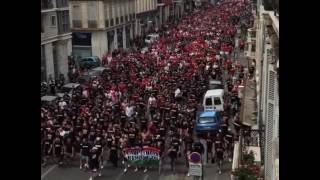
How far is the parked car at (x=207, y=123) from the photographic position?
27131 millimetres

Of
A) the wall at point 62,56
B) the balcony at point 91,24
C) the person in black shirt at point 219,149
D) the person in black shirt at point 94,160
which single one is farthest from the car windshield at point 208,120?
the balcony at point 91,24

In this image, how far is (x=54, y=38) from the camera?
45.1m

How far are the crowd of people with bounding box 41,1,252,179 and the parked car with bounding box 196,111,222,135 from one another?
457 mm

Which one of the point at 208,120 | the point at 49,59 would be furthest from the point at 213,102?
the point at 49,59

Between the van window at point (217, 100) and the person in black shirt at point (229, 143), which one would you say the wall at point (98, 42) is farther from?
the person in black shirt at point (229, 143)

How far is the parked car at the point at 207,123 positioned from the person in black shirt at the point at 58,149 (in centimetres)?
650

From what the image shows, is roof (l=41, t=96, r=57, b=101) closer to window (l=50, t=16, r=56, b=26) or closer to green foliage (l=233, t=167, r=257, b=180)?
window (l=50, t=16, r=56, b=26)

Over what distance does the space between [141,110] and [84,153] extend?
312 inches
